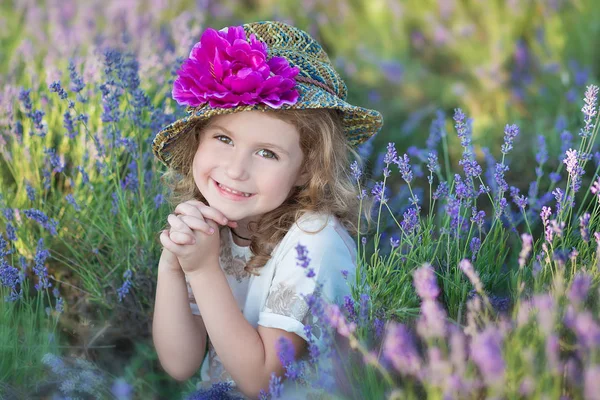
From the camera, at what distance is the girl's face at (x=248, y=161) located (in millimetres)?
1979

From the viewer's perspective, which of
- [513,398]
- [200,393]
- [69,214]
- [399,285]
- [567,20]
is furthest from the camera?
[567,20]

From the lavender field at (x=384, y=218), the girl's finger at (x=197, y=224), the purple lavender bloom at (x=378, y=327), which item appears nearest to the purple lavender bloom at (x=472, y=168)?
the lavender field at (x=384, y=218)

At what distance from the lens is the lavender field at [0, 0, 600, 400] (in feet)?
4.72

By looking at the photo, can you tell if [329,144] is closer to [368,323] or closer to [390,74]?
[368,323]

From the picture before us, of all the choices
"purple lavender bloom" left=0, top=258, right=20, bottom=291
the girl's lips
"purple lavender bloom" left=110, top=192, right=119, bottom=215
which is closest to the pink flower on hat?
the girl's lips

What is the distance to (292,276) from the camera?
1.99 metres

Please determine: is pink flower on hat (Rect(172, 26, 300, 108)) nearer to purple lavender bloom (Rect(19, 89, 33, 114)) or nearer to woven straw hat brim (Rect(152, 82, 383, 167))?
woven straw hat brim (Rect(152, 82, 383, 167))

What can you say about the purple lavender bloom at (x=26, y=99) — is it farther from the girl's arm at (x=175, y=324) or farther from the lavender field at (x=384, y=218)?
the girl's arm at (x=175, y=324)

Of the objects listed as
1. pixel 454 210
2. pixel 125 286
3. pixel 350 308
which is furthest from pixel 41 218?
pixel 454 210

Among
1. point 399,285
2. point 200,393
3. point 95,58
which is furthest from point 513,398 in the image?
point 95,58

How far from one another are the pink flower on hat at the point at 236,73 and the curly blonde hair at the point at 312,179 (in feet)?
0.39

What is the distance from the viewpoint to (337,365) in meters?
1.67

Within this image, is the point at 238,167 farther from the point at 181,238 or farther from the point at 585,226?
the point at 585,226

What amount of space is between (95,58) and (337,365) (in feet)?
6.47
